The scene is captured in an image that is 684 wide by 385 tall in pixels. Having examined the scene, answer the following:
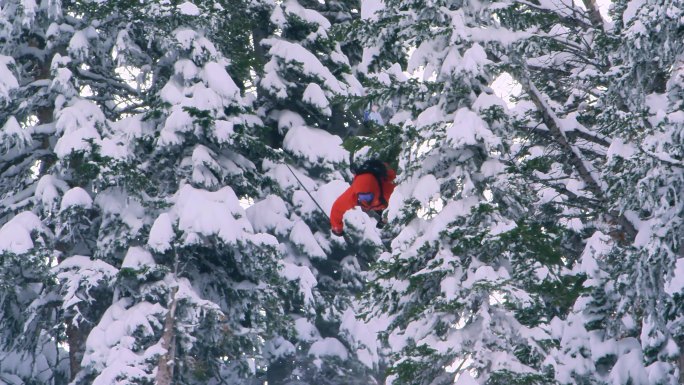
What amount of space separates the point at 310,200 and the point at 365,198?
5.55 metres

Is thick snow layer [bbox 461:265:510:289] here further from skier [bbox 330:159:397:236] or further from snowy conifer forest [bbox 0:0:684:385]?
skier [bbox 330:159:397:236]

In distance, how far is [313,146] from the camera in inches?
734

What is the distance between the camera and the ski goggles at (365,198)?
499 inches

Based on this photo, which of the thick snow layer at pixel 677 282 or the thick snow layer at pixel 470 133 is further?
the thick snow layer at pixel 470 133

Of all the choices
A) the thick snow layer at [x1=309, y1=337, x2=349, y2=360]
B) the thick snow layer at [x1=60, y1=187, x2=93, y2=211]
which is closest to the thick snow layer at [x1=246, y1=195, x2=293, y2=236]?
the thick snow layer at [x1=309, y1=337, x2=349, y2=360]

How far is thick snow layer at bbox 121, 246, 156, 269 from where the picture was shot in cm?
1487

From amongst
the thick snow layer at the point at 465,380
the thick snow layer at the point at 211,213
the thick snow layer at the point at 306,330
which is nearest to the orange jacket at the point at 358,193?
the thick snow layer at the point at 211,213

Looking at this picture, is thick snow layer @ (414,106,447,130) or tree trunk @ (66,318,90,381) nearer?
thick snow layer @ (414,106,447,130)

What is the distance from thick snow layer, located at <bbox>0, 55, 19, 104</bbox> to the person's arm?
6324 mm

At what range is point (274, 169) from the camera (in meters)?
18.5

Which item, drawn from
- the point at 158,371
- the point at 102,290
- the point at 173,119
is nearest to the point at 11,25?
the point at 173,119

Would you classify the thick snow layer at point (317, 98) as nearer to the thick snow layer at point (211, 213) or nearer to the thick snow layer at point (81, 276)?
the thick snow layer at point (211, 213)

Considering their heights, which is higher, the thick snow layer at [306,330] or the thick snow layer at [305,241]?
the thick snow layer at [305,241]

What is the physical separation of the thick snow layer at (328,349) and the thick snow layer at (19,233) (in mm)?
→ 6052
